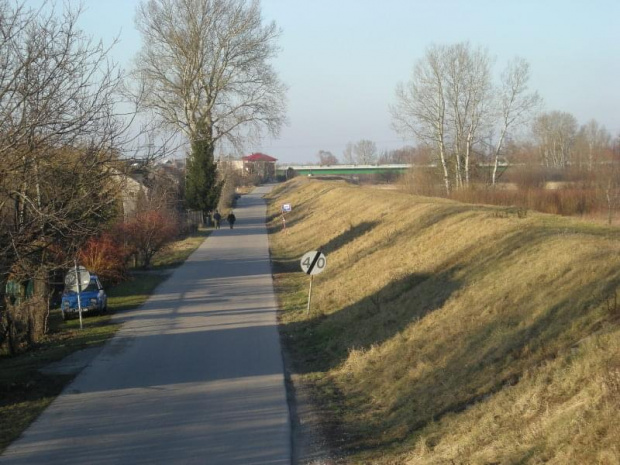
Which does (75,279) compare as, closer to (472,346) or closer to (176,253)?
(472,346)

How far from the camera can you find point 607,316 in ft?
29.8

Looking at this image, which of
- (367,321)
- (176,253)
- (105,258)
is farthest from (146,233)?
(367,321)

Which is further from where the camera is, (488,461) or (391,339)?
(391,339)

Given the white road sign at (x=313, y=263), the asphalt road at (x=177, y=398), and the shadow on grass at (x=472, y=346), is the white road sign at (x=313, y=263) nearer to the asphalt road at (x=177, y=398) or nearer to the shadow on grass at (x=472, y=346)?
the asphalt road at (x=177, y=398)

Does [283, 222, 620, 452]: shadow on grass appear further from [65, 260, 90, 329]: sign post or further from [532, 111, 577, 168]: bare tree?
[532, 111, 577, 168]: bare tree

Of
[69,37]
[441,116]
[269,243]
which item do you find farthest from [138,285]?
[441,116]

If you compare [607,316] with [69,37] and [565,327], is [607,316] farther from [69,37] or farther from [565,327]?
[69,37]

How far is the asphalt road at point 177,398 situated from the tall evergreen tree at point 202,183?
32.0 m

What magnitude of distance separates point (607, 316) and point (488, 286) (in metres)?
4.58

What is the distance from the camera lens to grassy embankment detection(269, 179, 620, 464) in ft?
24.0

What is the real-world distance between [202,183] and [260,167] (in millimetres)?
97575

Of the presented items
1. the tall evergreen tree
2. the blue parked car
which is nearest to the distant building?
the tall evergreen tree

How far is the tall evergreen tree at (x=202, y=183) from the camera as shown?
5422 centimetres

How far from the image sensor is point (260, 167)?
152125mm
